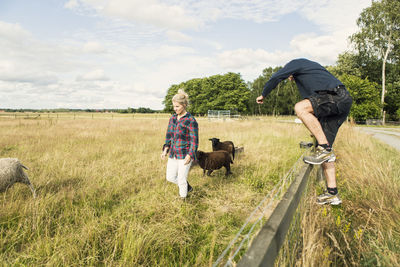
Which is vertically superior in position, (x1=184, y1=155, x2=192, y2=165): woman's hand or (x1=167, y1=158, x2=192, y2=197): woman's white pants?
(x1=184, y1=155, x2=192, y2=165): woman's hand

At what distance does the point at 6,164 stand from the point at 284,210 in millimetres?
4522

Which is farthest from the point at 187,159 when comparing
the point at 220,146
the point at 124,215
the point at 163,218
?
the point at 220,146

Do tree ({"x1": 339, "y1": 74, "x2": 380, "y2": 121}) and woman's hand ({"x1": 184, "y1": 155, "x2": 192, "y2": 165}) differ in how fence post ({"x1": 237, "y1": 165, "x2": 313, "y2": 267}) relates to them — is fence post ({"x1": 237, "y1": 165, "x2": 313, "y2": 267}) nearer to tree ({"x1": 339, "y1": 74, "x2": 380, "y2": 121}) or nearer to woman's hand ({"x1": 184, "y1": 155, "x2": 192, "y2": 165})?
woman's hand ({"x1": 184, "y1": 155, "x2": 192, "y2": 165})

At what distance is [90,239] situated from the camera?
8.16 feet

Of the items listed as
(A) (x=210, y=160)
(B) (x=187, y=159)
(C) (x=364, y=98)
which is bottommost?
(A) (x=210, y=160)

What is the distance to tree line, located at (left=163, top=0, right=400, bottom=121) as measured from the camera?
2527cm

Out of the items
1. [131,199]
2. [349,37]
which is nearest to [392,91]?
[349,37]

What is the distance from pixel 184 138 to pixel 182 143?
0.10 metres

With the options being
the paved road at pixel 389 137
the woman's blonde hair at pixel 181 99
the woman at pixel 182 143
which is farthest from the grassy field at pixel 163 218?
the paved road at pixel 389 137

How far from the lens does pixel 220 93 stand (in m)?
53.5

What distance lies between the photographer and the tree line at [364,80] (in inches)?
995

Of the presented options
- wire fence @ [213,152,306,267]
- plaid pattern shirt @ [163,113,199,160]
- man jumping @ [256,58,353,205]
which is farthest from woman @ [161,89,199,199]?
man jumping @ [256,58,353,205]

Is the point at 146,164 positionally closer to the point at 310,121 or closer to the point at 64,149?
the point at 64,149

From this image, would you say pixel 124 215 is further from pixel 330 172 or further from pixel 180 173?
pixel 330 172
